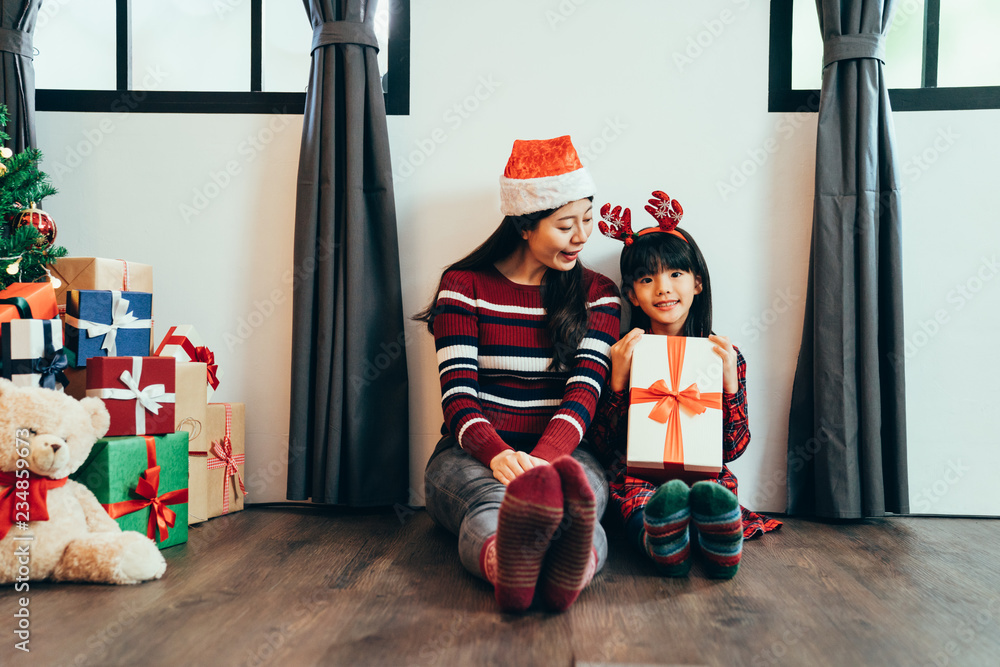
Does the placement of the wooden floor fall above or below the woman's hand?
below

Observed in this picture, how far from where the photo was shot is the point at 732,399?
166 centimetres

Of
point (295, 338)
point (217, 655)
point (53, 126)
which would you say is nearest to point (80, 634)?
point (217, 655)

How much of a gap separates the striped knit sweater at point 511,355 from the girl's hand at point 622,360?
3cm

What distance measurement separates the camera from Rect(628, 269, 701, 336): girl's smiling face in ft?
5.70

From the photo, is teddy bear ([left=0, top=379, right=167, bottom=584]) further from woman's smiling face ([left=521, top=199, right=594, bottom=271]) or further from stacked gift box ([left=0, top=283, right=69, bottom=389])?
woman's smiling face ([left=521, top=199, right=594, bottom=271])

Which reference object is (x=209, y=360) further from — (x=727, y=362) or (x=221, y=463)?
(x=727, y=362)

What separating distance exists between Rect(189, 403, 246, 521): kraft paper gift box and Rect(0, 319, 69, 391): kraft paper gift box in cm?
42

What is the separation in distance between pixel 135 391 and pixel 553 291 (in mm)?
1062

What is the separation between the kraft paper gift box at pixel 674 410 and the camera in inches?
61.4

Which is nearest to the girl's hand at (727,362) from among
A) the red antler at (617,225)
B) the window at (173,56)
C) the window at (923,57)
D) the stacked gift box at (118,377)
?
the red antler at (617,225)

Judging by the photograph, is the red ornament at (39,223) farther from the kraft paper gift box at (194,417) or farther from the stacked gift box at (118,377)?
the kraft paper gift box at (194,417)

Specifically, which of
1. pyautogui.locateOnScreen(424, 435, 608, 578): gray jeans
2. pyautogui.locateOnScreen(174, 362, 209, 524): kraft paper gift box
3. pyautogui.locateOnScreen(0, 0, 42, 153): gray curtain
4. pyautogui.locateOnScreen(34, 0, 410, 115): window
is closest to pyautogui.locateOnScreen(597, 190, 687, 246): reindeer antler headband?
pyautogui.locateOnScreen(424, 435, 608, 578): gray jeans

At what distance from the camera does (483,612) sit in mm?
1154

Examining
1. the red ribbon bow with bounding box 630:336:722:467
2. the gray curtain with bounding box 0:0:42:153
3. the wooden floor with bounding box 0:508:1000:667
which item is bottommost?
the wooden floor with bounding box 0:508:1000:667
